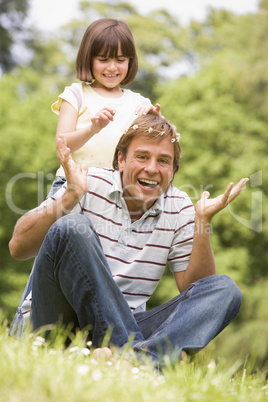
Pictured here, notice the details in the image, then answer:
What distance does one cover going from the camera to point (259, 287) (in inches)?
613

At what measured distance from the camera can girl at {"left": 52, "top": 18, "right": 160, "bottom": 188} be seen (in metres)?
3.95

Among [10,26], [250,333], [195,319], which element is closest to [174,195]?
[195,319]

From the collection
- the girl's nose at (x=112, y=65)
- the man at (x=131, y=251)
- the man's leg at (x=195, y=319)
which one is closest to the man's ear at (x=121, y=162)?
the man at (x=131, y=251)

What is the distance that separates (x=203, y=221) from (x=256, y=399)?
1.15 m

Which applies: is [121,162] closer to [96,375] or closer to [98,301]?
[98,301]

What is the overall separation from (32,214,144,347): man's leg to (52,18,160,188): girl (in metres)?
1.04

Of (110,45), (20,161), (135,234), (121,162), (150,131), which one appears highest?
(110,45)

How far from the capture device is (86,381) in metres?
1.98

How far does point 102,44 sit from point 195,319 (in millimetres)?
1907

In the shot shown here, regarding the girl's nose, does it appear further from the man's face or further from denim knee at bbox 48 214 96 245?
denim knee at bbox 48 214 96 245

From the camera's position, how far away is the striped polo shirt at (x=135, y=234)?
3.34 meters

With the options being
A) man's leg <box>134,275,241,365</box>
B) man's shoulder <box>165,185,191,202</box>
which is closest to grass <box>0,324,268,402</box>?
man's leg <box>134,275,241,365</box>

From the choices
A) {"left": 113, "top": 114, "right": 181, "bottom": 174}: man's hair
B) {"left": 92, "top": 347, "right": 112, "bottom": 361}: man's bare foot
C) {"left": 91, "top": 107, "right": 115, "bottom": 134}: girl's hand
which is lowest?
{"left": 92, "top": 347, "right": 112, "bottom": 361}: man's bare foot

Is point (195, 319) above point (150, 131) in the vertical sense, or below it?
below
